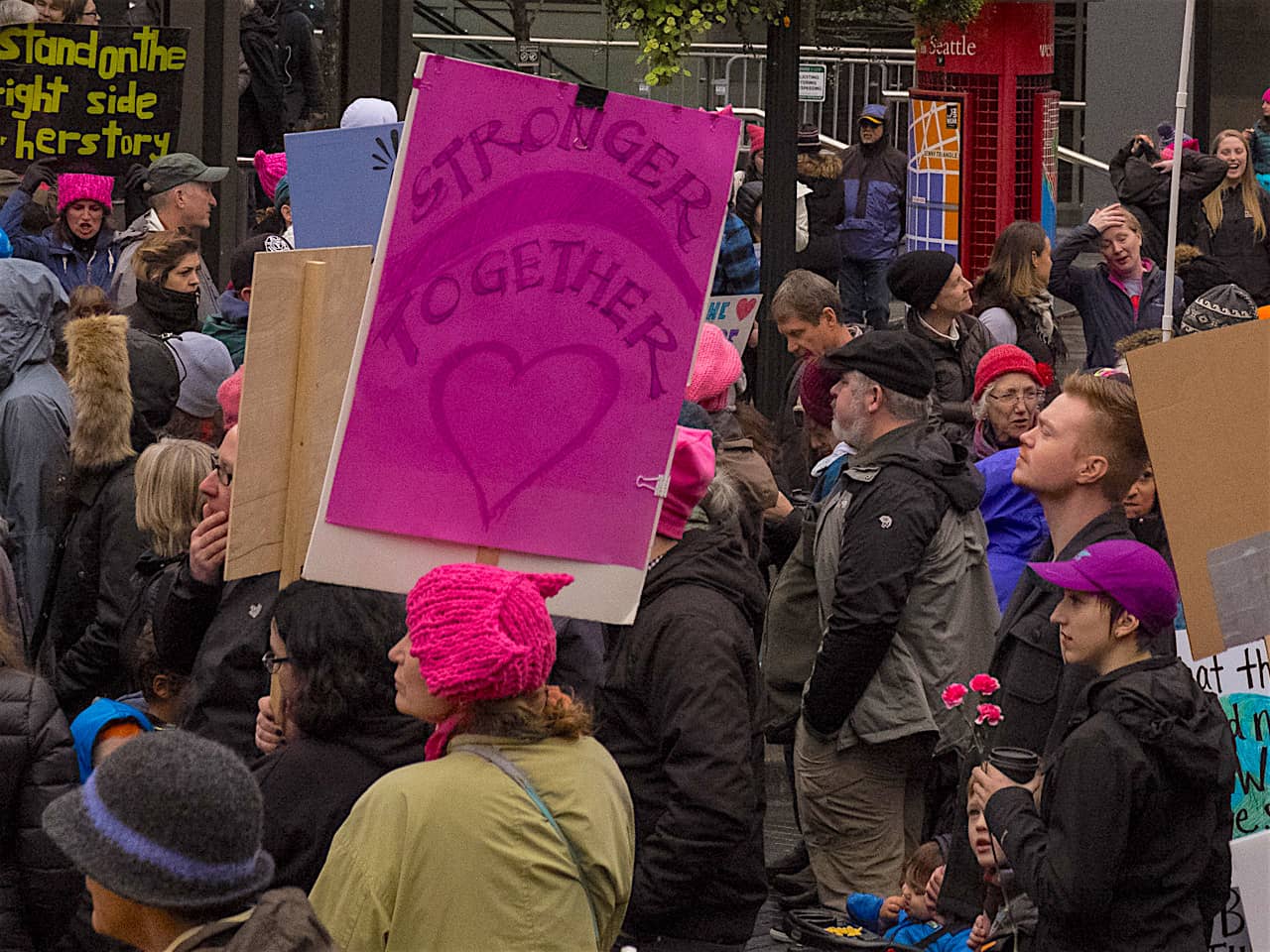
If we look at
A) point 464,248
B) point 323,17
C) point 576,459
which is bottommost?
point 576,459

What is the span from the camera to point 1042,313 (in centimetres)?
872

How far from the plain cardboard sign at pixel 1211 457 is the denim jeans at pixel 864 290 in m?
10.2

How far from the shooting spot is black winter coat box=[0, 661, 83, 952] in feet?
13.1

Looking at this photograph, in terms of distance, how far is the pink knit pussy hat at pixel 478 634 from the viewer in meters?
3.23

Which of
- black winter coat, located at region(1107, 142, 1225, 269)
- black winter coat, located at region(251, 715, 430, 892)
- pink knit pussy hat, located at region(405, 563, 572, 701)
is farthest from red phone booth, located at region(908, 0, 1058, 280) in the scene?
pink knit pussy hat, located at region(405, 563, 572, 701)

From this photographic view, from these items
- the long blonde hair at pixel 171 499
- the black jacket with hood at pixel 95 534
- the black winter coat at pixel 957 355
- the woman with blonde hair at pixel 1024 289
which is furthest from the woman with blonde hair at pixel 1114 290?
the long blonde hair at pixel 171 499

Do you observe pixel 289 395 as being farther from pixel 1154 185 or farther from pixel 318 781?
pixel 1154 185

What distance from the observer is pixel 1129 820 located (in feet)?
12.2

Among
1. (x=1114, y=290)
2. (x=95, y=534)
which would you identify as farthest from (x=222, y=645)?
(x=1114, y=290)

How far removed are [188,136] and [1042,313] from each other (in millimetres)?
6272

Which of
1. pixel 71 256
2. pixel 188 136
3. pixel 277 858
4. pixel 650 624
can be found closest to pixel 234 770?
pixel 277 858

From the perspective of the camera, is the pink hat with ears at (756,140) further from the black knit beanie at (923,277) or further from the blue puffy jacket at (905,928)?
the blue puffy jacket at (905,928)

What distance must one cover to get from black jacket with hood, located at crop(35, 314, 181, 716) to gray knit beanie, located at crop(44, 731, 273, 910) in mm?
2802

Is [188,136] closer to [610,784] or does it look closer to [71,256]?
[71,256]
